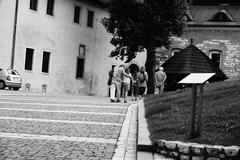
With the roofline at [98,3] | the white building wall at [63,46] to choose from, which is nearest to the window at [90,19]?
the white building wall at [63,46]

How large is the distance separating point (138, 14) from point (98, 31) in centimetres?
530

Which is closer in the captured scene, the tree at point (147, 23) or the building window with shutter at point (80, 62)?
the tree at point (147, 23)

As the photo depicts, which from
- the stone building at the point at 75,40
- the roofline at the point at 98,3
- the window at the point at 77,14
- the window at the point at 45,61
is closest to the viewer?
the stone building at the point at 75,40

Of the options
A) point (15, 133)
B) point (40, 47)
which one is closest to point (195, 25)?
point (40, 47)

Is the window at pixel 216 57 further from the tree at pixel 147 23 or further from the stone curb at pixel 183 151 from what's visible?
the stone curb at pixel 183 151

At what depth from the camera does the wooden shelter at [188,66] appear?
3603cm

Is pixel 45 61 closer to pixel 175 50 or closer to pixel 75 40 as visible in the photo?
pixel 75 40

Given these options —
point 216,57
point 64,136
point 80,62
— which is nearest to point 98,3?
point 80,62

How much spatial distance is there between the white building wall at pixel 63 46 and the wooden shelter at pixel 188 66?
5.46 metres

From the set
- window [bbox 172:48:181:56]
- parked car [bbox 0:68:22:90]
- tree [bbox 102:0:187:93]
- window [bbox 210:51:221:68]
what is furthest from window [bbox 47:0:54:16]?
window [bbox 210:51:221:68]

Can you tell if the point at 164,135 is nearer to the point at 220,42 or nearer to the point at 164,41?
the point at 164,41

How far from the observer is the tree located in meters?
32.5

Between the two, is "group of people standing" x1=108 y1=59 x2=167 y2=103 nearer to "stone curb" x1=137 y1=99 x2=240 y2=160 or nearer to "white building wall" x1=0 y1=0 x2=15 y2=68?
"white building wall" x1=0 y1=0 x2=15 y2=68

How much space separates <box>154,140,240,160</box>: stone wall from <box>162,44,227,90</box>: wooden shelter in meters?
29.7
